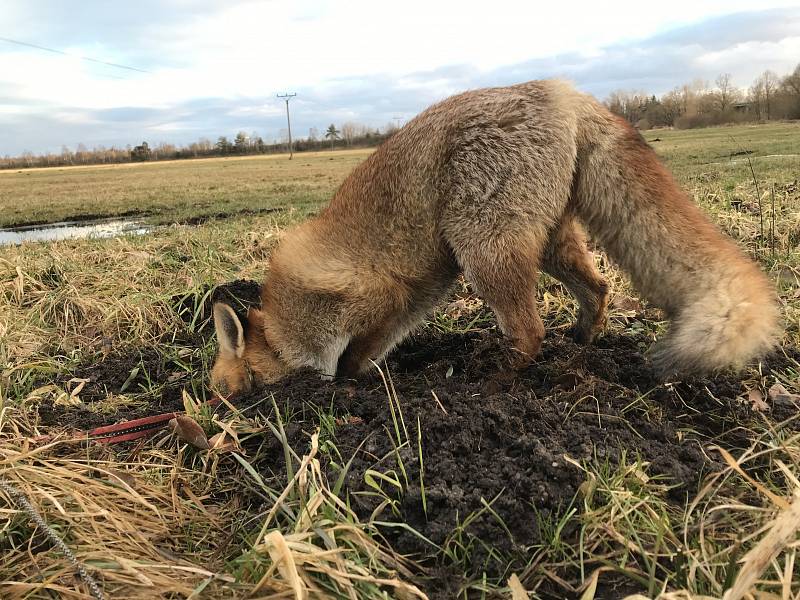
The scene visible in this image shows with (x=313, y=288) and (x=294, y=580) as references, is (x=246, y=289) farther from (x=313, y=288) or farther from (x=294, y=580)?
(x=294, y=580)

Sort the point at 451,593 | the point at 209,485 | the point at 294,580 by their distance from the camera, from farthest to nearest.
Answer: the point at 209,485 < the point at 451,593 < the point at 294,580

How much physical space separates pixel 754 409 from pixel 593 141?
6.35 feet

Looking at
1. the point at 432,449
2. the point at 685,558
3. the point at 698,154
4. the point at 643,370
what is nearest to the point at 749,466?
the point at 685,558

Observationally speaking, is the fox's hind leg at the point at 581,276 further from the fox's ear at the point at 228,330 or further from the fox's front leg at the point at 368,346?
the fox's ear at the point at 228,330

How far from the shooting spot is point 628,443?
8.60 ft

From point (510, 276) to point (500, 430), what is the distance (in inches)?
48.1

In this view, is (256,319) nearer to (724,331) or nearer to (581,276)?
(581,276)

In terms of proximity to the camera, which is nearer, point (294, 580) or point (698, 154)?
point (294, 580)

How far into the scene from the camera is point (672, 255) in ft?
10.6

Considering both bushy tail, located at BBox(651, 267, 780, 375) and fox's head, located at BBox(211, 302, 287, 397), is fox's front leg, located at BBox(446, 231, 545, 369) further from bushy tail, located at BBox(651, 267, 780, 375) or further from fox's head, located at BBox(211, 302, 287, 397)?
fox's head, located at BBox(211, 302, 287, 397)

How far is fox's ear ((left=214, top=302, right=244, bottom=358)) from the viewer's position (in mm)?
3861

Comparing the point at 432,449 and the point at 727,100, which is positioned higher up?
the point at 727,100

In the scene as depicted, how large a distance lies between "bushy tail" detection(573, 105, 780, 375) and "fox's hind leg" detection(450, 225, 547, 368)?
501 millimetres

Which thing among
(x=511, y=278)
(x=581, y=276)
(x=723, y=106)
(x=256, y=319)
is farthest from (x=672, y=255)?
(x=723, y=106)
